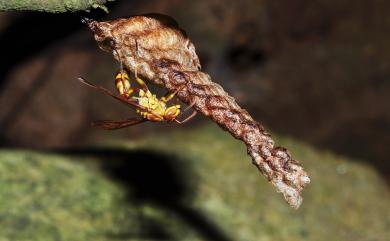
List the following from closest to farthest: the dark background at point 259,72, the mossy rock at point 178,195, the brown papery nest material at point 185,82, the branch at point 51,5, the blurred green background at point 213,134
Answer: the branch at point 51,5 → the brown papery nest material at point 185,82 → the mossy rock at point 178,195 → the blurred green background at point 213,134 → the dark background at point 259,72

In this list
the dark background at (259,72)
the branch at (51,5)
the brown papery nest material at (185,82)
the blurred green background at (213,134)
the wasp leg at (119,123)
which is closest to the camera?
the branch at (51,5)

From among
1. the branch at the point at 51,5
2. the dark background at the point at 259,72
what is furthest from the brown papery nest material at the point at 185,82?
the dark background at the point at 259,72

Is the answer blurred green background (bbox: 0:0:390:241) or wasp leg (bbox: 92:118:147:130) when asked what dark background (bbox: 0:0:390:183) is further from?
wasp leg (bbox: 92:118:147:130)

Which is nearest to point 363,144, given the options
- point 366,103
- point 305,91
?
point 366,103

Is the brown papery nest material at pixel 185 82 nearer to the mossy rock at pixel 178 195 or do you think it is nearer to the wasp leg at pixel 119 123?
the wasp leg at pixel 119 123

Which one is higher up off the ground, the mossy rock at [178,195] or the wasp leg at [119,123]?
the wasp leg at [119,123]

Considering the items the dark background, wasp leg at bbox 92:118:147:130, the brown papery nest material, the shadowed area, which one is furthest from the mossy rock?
the brown papery nest material
